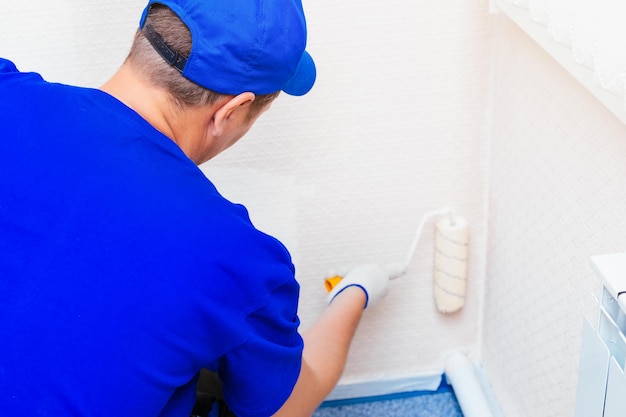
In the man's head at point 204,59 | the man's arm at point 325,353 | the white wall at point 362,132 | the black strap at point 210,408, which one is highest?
the man's head at point 204,59

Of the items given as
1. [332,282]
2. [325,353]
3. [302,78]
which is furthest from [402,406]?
[302,78]

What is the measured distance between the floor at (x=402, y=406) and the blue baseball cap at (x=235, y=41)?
0.93m

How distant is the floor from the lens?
1610 millimetres

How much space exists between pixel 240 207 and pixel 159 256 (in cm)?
13

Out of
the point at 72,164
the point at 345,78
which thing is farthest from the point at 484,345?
the point at 72,164

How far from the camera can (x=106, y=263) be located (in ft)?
2.53

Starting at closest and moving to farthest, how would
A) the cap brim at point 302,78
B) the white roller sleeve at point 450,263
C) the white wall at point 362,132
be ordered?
the cap brim at point 302,78, the white wall at point 362,132, the white roller sleeve at point 450,263

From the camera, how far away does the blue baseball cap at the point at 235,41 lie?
846 mm

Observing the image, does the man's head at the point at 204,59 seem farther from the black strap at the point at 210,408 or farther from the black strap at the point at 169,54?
the black strap at the point at 210,408

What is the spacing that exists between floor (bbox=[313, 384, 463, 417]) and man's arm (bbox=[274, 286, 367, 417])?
423 mm

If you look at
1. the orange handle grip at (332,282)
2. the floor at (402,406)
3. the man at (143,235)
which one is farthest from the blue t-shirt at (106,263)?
the floor at (402,406)

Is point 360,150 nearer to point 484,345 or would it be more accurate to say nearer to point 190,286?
point 484,345

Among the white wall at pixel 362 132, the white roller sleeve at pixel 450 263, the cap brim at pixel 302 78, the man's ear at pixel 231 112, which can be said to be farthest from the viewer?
the white roller sleeve at pixel 450 263

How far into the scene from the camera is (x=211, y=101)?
2.89 ft
